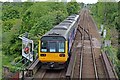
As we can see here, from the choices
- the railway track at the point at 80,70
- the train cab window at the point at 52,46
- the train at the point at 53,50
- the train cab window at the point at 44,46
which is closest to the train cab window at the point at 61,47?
the train at the point at 53,50

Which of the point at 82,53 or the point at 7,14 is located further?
the point at 7,14

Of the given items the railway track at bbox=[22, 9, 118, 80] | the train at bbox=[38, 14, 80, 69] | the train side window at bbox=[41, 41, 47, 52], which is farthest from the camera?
the train side window at bbox=[41, 41, 47, 52]

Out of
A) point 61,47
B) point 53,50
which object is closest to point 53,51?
point 53,50

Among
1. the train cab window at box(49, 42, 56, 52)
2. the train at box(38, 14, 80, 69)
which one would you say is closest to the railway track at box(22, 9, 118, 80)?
the train at box(38, 14, 80, 69)

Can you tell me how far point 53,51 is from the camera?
17219 millimetres

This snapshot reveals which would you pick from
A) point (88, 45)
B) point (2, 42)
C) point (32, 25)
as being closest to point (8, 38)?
point (2, 42)

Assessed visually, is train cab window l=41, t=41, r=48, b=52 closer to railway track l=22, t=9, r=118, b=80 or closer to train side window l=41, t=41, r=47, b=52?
train side window l=41, t=41, r=47, b=52

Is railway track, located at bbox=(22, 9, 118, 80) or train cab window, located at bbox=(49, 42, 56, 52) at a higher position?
train cab window, located at bbox=(49, 42, 56, 52)

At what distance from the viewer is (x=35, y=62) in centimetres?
1795

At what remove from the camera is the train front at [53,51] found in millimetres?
17172

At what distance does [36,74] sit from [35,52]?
4.11 meters

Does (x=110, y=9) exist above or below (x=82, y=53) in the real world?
above

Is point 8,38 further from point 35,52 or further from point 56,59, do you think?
point 56,59

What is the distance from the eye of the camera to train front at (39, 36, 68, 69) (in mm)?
17172
